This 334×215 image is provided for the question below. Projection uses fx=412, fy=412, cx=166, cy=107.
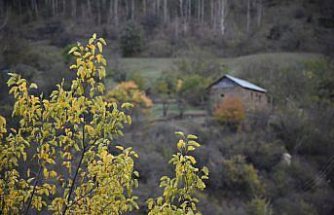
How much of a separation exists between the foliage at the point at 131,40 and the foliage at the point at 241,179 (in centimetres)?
3160

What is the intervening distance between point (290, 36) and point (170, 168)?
1645 inches

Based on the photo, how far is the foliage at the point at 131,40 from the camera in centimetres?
5438

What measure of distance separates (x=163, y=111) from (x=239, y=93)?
667 cm

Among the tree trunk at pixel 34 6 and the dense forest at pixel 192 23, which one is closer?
the tree trunk at pixel 34 6

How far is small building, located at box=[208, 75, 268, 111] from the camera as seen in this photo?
114ft

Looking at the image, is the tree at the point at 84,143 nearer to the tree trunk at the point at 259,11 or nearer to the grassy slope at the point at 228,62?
the grassy slope at the point at 228,62

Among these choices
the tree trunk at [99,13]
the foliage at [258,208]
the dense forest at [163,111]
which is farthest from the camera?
the tree trunk at [99,13]

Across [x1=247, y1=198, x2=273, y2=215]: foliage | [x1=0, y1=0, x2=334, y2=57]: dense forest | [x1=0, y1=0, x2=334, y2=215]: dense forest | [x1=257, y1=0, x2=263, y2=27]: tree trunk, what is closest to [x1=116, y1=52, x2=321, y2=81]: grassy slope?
[x1=0, y1=0, x2=334, y2=215]: dense forest

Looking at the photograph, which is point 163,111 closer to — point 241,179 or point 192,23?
point 241,179

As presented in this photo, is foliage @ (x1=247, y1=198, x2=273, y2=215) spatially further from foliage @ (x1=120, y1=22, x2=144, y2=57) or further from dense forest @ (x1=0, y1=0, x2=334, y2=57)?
foliage @ (x1=120, y1=22, x2=144, y2=57)

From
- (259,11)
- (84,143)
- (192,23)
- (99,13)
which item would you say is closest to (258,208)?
(84,143)

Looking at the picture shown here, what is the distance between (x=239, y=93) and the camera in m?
35.2

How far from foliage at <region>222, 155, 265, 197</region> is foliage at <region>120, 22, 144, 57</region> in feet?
104

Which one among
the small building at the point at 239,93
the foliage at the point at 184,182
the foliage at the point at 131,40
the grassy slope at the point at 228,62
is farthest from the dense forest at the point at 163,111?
the small building at the point at 239,93
